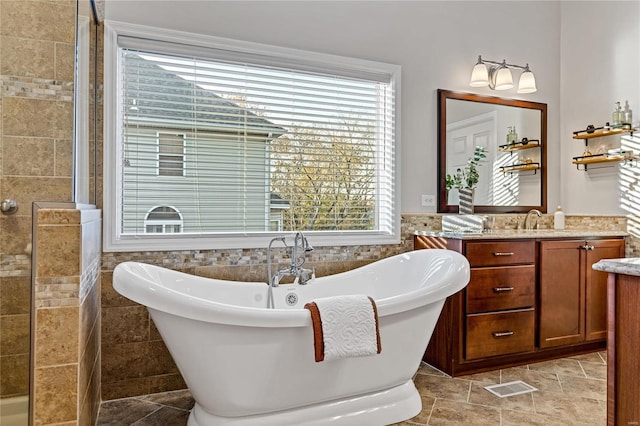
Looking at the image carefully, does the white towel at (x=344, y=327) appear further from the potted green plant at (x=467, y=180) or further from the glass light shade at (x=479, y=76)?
the glass light shade at (x=479, y=76)

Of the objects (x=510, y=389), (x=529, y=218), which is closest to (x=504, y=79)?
(x=529, y=218)

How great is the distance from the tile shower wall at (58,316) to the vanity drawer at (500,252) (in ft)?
7.02

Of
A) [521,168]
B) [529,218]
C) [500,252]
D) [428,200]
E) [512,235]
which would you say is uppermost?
[521,168]

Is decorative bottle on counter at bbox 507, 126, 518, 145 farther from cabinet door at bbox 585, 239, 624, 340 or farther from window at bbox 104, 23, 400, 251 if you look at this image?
window at bbox 104, 23, 400, 251

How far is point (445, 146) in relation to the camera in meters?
3.27

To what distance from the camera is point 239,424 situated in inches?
73.9

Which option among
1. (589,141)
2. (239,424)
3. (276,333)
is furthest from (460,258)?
(589,141)

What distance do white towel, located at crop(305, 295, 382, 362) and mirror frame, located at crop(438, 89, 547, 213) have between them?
1.63 meters

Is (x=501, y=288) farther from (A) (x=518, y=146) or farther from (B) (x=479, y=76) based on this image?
(B) (x=479, y=76)

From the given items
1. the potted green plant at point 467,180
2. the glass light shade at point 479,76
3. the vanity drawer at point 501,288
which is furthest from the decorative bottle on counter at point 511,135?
the vanity drawer at point 501,288

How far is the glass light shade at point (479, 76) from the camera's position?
331cm

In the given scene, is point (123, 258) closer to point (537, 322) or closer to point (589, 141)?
point (537, 322)

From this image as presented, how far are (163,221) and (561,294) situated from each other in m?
2.74

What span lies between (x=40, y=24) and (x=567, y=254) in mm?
3353
